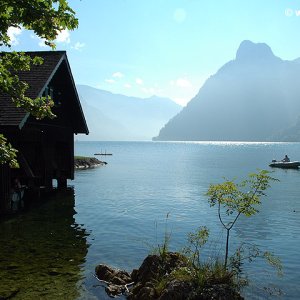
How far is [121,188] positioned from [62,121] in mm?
14925

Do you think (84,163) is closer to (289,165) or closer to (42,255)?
(289,165)

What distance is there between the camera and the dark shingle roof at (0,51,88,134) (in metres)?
20.1

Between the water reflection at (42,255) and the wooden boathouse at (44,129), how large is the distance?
2.86 metres

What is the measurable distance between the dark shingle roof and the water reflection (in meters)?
5.59

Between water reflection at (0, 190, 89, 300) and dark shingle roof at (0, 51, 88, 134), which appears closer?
water reflection at (0, 190, 89, 300)

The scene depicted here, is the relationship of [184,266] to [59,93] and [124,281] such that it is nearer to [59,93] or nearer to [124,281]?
[124,281]

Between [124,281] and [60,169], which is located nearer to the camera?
[124,281]

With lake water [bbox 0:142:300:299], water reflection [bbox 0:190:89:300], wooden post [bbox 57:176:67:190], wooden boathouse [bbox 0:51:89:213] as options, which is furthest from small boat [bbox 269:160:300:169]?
water reflection [bbox 0:190:89:300]

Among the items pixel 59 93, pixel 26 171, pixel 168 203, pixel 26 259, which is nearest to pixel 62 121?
pixel 59 93

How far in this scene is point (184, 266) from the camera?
37.6 ft

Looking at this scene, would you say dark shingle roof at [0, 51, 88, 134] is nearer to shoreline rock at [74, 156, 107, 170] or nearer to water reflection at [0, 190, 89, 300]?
water reflection at [0, 190, 89, 300]

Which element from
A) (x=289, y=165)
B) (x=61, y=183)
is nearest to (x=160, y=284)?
(x=61, y=183)

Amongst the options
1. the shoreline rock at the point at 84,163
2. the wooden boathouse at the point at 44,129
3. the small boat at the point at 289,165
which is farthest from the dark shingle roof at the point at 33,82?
the small boat at the point at 289,165

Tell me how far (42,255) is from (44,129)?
45.1 ft
